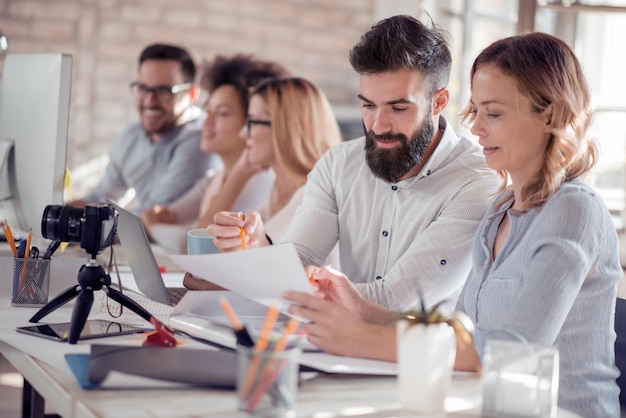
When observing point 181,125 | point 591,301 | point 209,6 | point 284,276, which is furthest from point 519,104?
point 209,6

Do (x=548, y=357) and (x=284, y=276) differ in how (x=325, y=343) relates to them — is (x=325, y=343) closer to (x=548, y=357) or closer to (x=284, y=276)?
(x=284, y=276)

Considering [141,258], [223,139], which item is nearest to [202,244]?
[141,258]

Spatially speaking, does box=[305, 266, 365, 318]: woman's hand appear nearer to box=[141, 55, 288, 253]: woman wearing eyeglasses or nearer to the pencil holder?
the pencil holder

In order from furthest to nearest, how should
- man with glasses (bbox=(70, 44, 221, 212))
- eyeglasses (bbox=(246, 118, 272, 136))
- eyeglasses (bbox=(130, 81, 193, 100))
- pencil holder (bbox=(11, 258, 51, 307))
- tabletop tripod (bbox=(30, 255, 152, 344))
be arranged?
eyeglasses (bbox=(130, 81, 193, 100)) → man with glasses (bbox=(70, 44, 221, 212)) → eyeglasses (bbox=(246, 118, 272, 136)) → pencil holder (bbox=(11, 258, 51, 307)) → tabletop tripod (bbox=(30, 255, 152, 344))

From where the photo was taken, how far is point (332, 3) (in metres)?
5.90

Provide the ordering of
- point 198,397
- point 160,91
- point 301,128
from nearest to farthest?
1. point 198,397
2. point 301,128
3. point 160,91

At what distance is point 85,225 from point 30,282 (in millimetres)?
326

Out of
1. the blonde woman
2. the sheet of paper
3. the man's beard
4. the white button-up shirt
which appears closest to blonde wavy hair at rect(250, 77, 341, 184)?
the white button-up shirt

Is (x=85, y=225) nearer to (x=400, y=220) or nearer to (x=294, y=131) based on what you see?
(x=400, y=220)

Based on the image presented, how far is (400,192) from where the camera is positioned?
2.16 meters

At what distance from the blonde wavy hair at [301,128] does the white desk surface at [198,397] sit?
1.73 meters

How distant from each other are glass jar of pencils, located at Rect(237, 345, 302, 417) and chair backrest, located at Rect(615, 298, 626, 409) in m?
0.74

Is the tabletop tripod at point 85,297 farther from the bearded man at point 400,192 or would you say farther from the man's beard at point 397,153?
the man's beard at point 397,153

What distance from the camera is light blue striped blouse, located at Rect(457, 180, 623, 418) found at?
1.39 meters
